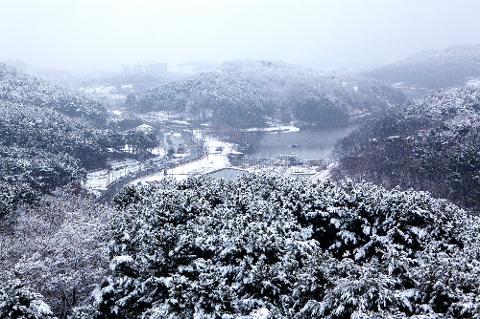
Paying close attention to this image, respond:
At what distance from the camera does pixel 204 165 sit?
4702 inches

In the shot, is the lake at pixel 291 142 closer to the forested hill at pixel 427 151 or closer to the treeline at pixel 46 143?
the forested hill at pixel 427 151

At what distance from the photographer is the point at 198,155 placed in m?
132

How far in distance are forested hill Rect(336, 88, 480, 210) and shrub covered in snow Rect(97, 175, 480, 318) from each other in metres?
52.2

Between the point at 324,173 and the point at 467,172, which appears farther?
the point at 324,173

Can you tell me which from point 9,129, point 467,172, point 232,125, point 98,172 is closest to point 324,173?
point 467,172

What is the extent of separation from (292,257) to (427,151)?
274 feet

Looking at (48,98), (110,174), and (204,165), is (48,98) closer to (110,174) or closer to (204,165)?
(110,174)

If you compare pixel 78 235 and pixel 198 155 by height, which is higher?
pixel 78 235

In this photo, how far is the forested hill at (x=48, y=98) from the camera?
166 m

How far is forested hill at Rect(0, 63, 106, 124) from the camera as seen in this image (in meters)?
166

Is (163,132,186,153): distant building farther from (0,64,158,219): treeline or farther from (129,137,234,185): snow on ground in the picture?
(0,64,158,219): treeline

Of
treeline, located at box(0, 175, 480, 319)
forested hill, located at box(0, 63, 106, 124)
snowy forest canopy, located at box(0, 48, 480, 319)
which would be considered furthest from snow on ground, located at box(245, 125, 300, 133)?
treeline, located at box(0, 175, 480, 319)

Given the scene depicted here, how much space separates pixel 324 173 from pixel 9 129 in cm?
7497

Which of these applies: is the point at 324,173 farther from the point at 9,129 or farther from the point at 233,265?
the point at 233,265
